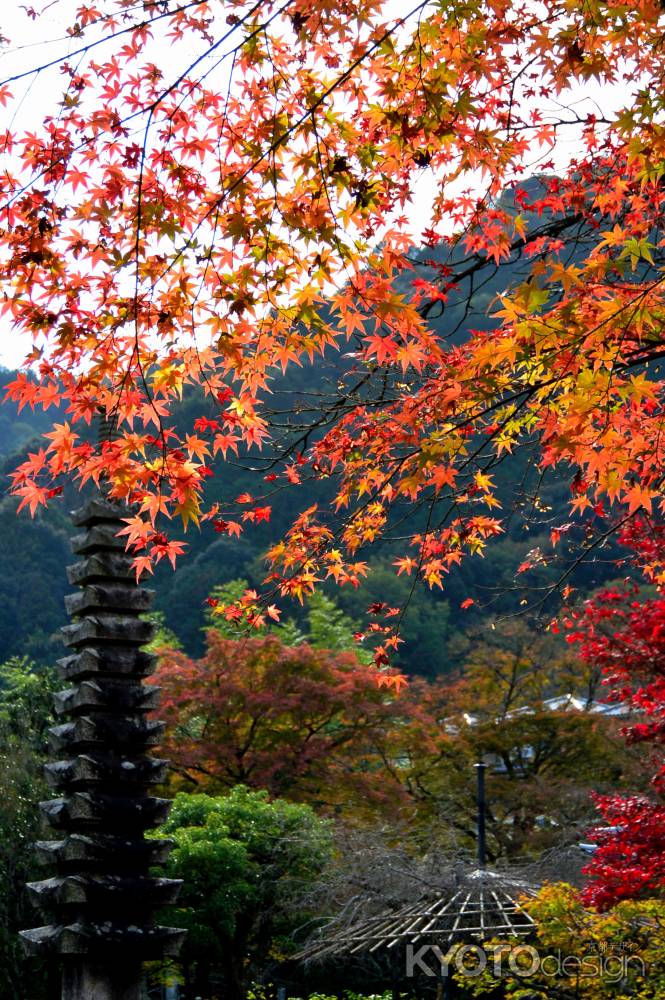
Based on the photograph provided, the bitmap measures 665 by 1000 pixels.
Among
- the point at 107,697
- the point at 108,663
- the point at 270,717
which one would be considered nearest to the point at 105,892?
the point at 107,697

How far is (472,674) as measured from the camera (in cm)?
2177

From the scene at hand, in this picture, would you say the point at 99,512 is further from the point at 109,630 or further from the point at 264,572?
the point at 264,572

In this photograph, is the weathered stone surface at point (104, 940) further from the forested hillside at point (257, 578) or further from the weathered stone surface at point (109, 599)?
the forested hillside at point (257, 578)

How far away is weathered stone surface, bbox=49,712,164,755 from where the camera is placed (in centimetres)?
750

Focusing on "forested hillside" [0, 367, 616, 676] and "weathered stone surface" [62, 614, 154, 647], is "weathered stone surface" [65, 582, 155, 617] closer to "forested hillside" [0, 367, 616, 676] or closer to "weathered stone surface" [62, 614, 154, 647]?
"weathered stone surface" [62, 614, 154, 647]

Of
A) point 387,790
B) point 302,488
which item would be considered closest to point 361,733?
point 387,790

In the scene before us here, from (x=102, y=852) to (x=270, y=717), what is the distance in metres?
10.1

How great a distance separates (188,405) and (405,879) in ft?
105

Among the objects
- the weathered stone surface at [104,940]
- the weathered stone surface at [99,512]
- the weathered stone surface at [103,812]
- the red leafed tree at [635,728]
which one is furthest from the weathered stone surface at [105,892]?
the red leafed tree at [635,728]

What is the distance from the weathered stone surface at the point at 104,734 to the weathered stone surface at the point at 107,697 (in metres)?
0.07

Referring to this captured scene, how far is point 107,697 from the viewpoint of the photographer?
24.9 ft

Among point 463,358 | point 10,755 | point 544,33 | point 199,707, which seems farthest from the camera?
point 199,707

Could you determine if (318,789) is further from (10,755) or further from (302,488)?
(302,488)

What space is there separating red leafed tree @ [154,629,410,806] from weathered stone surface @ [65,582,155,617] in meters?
9.27
